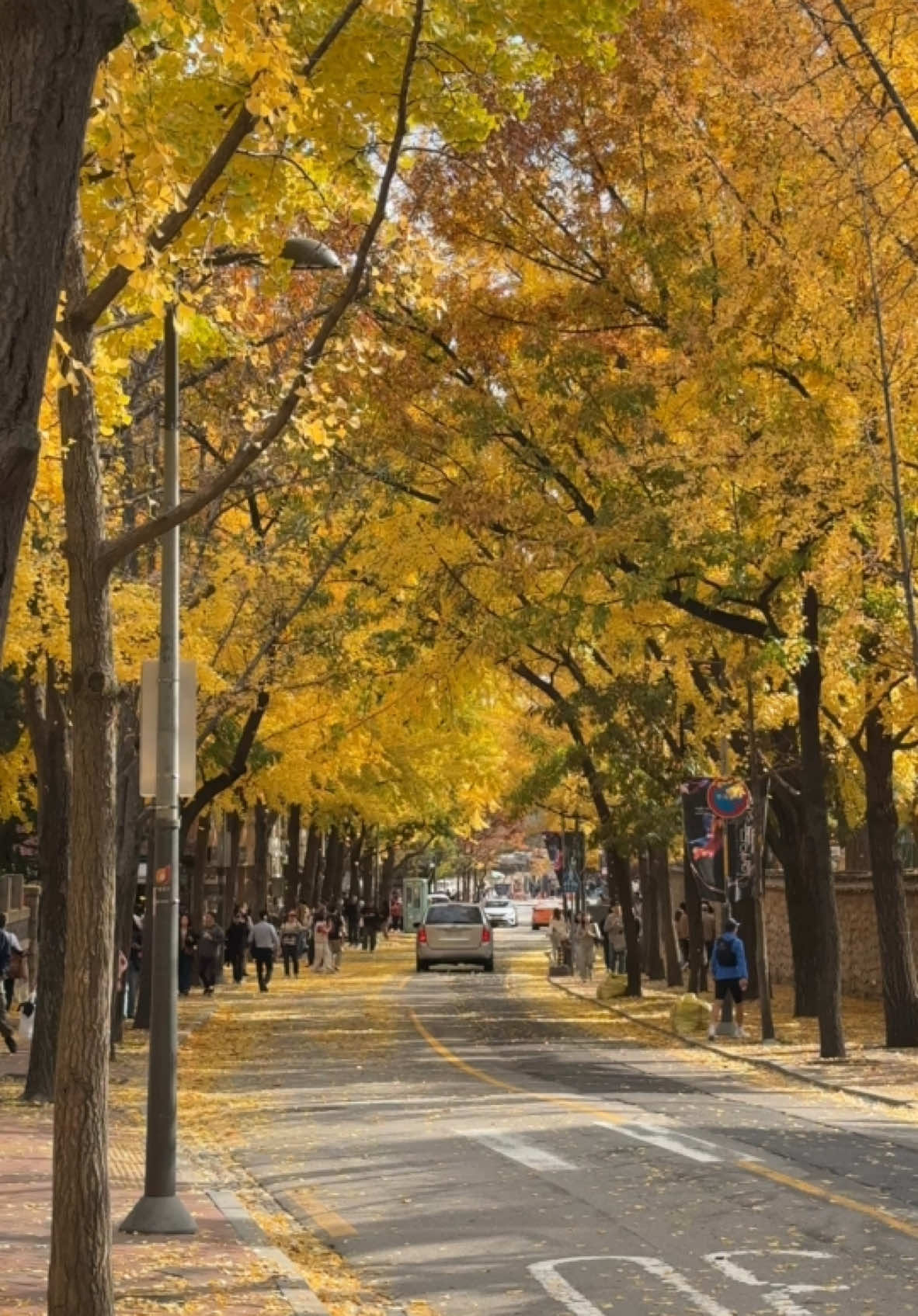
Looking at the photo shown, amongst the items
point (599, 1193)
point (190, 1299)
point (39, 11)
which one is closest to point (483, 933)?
point (599, 1193)

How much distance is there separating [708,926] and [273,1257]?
30180 millimetres

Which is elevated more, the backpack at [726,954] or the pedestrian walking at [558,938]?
the pedestrian walking at [558,938]

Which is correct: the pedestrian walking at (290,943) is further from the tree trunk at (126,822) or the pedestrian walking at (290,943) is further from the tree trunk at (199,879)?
the tree trunk at (126,822)

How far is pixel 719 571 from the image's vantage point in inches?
1003

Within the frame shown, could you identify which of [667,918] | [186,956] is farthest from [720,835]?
[186,956]

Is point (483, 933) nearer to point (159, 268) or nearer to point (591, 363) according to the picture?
point (591, 363)

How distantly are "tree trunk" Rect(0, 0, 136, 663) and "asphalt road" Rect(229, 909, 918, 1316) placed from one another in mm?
5810

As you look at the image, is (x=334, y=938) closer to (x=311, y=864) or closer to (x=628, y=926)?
(x=311, y=864)

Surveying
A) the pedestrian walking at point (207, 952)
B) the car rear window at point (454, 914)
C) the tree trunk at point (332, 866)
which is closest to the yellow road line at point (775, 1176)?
the pedestrian walking at point (207, 952)

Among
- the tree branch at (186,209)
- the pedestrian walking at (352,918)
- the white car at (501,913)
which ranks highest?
the white car at (501,913)

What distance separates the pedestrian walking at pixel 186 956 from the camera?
4188cm

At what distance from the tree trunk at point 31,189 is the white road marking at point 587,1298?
564 cm

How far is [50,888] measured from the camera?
20078mm

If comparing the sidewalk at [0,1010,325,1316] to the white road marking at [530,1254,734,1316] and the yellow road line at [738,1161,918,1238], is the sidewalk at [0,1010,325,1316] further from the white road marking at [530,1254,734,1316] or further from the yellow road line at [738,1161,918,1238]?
the yellow road line at [738,1161,918,1238]
